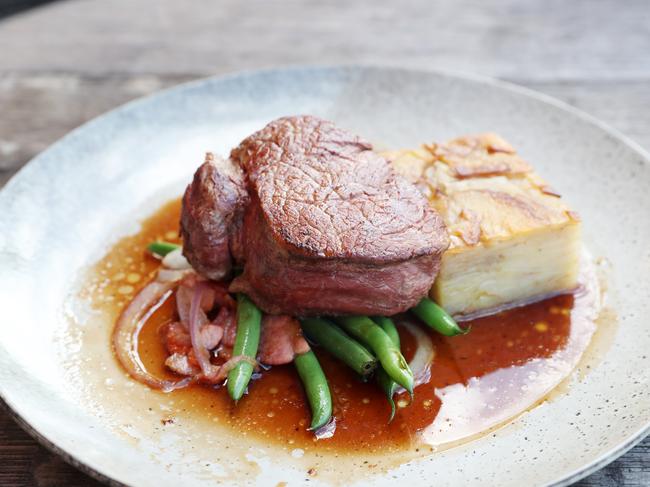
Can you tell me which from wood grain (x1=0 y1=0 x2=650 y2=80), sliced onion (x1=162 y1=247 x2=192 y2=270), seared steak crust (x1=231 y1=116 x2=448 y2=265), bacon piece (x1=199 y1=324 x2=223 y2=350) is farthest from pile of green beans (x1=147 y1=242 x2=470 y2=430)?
wood grain (x1=0 y1=0 x2=650 y2=80)

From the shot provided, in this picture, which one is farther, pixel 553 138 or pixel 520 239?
pixel 553 138

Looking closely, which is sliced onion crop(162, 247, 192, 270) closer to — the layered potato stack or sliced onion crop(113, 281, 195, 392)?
sliced onion crop(113, 281, 195, 392)

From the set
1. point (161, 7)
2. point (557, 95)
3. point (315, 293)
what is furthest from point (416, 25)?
point (315, 293)

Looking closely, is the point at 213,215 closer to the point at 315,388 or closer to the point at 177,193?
the point at 315,388

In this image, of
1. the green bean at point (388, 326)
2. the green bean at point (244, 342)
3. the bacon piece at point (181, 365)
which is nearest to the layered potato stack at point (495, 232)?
the green bean at point (388, 326)

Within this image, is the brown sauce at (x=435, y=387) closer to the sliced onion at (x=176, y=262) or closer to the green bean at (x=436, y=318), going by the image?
the green bean at (x=436, y=318)

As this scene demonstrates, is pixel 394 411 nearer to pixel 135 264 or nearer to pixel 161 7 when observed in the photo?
pixel 135 264
